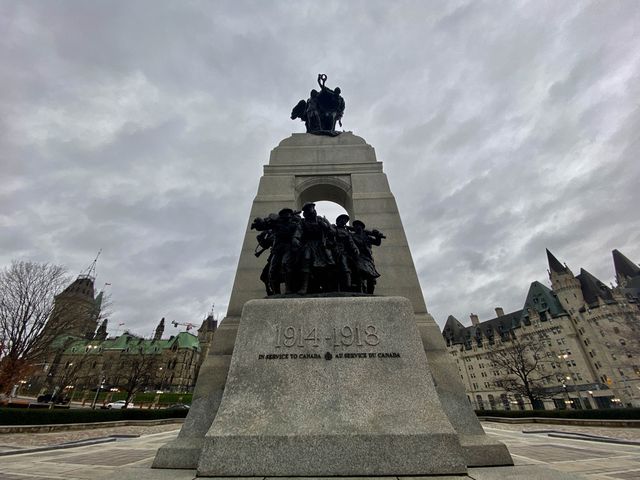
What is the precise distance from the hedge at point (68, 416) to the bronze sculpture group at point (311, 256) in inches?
827

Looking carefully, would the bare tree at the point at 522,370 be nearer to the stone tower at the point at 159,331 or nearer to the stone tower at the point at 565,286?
the stone tower at the point at 565,286

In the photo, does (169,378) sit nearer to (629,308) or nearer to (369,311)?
(369,311)

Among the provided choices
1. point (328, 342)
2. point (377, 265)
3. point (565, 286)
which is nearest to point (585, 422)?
point (377, 265)

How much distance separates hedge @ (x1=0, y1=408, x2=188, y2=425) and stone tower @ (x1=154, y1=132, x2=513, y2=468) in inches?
748

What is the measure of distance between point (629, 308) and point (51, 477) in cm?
9095

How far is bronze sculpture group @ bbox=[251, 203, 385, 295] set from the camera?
6641 mm

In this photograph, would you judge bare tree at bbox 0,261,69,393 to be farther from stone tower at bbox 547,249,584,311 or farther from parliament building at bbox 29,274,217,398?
stone tower at bbox 547,249,584,311

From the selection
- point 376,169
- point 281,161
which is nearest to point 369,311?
point 376,169

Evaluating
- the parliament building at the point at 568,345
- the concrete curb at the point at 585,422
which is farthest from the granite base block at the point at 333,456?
the parliament building at the point at 568,345

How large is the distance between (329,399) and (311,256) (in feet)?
9.72

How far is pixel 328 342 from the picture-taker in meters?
5.28

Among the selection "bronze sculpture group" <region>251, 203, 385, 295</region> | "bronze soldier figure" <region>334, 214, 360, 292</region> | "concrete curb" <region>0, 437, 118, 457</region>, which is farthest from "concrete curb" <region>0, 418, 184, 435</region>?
"bronze soldier figure" <region>334, 214, 360, 292</region>

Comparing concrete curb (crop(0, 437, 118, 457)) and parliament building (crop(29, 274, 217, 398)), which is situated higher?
parliament building (crop(29, 274, 217, 398))

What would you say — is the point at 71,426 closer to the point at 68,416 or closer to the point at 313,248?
the point at 68,416
